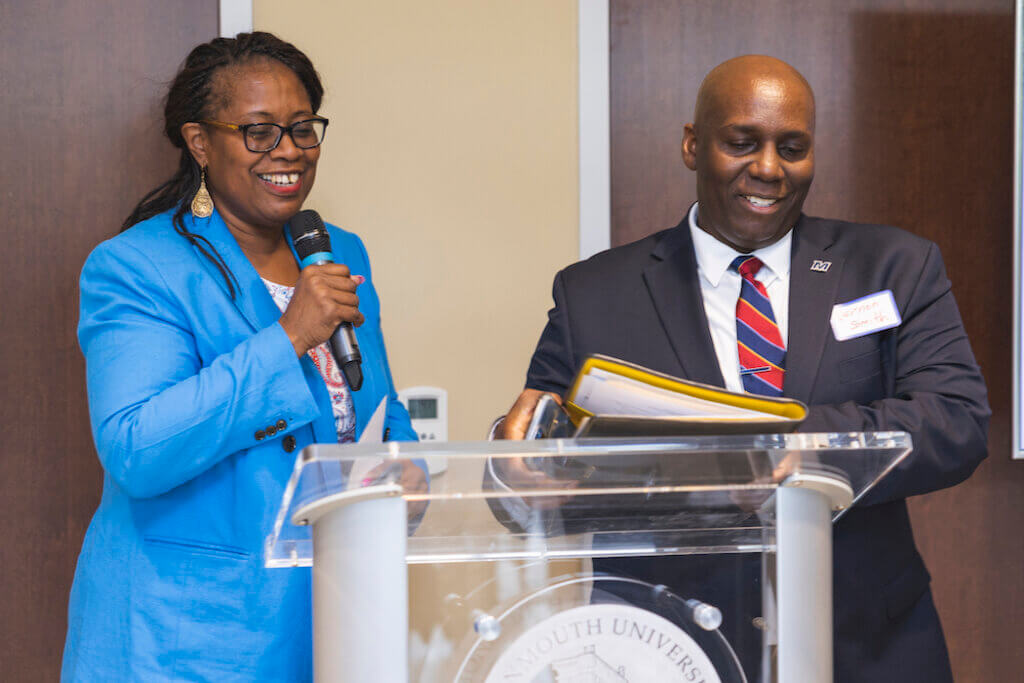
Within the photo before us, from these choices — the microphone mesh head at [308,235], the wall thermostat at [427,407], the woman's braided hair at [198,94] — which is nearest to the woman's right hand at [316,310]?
the microphone mesh head at [308,235]

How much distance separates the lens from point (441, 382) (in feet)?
8.69

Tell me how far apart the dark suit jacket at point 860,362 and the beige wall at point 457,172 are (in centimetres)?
69

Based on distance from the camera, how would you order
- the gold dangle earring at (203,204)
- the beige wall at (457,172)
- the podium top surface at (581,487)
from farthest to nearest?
the beige wall at (457,172) → the gold dangle earring at (203,204) → the podium top surface at (581,487)

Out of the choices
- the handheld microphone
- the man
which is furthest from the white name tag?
the handheld microphone

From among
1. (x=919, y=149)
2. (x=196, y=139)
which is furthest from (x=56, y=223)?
(x=919, y=149)

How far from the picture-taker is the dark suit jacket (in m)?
1.53

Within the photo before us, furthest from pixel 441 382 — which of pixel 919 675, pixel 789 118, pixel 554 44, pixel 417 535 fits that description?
pixel 417 535

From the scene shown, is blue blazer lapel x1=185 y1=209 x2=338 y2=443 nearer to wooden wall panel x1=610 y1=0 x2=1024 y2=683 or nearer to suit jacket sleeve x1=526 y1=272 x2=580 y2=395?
suit jacket sleeve x1=526 y1=272 x2=580 y2=395

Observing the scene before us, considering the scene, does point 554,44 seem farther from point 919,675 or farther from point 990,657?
point 990,657

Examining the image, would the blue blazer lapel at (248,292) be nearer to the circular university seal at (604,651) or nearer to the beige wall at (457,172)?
the beige wall at (457,172)

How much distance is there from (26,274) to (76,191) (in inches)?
9.5

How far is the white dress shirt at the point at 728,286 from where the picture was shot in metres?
1.79

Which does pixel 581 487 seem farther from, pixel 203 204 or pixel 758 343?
pixel 203 204

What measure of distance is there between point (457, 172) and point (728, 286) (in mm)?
1016
